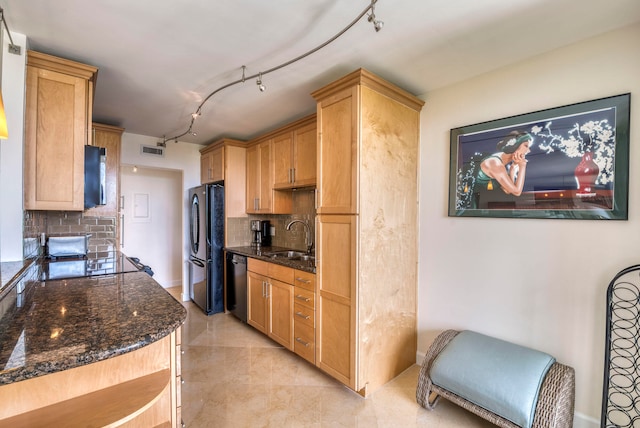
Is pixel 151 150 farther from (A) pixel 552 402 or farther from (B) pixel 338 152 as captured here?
(A) pixel 552 402

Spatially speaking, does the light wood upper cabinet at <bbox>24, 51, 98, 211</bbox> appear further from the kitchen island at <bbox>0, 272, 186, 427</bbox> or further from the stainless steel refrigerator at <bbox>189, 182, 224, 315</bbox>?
the stainless steel refrigerator at <bbox>189, 182, 224, 315</bbox>

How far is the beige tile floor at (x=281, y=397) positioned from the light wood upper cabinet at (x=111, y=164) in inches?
75.0

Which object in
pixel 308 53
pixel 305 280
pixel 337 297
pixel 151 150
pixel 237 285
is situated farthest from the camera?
pixel 151 150

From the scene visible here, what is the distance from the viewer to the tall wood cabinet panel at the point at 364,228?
2.05 m

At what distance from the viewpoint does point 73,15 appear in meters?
1.56

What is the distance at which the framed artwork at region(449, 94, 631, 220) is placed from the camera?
1.68 meters

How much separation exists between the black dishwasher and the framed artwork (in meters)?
2.44

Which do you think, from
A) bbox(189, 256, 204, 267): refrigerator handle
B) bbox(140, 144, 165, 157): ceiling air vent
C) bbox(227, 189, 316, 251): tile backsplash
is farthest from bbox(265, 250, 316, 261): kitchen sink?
bbox(140, 144, 165, 157): ceiling air vent

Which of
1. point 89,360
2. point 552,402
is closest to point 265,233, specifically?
point 89,360

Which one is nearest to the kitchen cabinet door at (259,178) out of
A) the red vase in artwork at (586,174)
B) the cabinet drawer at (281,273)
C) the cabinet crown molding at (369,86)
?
the cabinet drawer at (281,273)

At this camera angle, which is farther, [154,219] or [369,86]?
[154,219]

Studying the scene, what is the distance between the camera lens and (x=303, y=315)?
8.27ft

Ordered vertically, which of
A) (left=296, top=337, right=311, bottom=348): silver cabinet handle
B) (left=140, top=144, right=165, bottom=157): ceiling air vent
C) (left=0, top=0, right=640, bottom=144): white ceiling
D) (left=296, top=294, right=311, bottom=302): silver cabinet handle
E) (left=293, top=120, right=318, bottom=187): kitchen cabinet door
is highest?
(left=0, top=0, right=640, bottom=144): white ceiling

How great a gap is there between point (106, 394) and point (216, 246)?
2856mm
